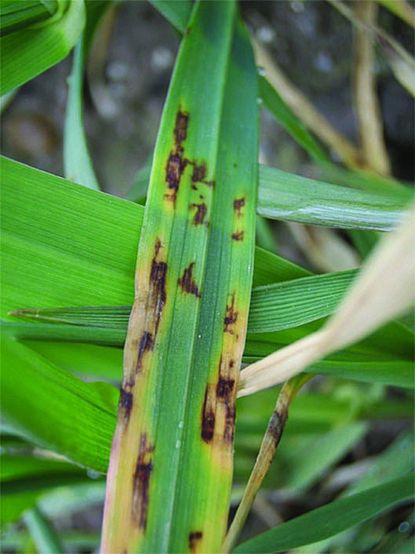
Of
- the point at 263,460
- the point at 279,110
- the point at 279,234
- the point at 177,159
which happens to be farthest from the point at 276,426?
the point at 279,234

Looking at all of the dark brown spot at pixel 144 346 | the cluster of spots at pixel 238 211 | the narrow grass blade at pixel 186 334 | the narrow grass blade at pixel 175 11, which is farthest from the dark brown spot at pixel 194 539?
the narrow grass blade at pixel 175 11

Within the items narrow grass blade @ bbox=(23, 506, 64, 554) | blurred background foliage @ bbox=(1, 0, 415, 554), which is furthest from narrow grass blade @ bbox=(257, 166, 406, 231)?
narrow grass blade @ bbox=(23, 506, 64, 554)

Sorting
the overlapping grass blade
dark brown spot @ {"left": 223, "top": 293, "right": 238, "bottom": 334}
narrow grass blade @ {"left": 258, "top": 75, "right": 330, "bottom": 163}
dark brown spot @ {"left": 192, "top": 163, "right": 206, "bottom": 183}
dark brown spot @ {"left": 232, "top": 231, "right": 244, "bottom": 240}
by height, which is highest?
narrow grass blade @ {"left": 258, "top": 75, "right": 330, "bottom": 163}

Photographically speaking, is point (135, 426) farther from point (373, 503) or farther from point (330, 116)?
point (330, 116)

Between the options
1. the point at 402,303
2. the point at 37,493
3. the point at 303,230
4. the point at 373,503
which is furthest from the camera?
the point at 303,230

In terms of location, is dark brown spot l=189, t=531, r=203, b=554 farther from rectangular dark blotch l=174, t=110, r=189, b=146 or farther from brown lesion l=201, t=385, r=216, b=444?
rectangular dark blotch l=174, t=110, r=189, b=146

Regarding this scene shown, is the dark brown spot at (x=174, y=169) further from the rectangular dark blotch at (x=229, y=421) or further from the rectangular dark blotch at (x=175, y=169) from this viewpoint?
the rectangular dark blotch at (x=229, y=421)

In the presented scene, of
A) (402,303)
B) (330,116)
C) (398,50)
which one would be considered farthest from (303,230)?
(402,303)

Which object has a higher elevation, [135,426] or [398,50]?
[398,50]
